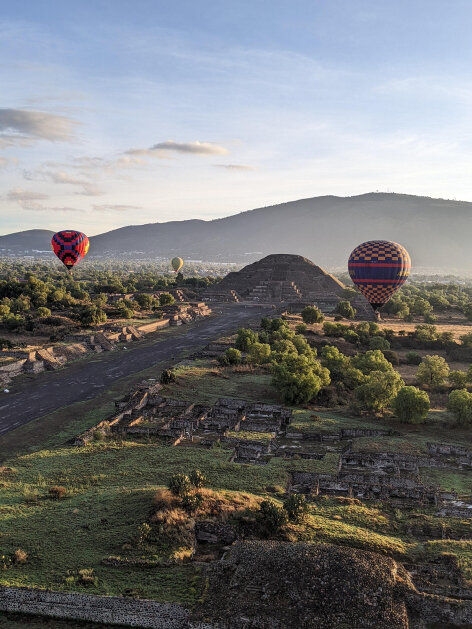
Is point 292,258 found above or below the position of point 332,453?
above

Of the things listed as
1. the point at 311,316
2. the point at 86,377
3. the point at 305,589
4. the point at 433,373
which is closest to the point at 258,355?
the point at 433,373

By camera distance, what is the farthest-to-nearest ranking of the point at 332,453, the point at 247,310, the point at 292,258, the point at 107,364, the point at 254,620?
the point at 292,258, the point at 247,310, the point at 107,364, the point at 332,453, the point at 254,620

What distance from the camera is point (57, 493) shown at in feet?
82.8

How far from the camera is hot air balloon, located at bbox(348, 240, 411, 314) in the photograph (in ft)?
238

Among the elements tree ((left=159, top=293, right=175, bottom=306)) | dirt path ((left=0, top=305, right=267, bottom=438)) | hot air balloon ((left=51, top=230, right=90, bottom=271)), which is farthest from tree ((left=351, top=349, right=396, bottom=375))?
tree ((left=159, top=293, right=175, bottom=306))

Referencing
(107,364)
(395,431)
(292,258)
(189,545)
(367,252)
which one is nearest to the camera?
(189,545)

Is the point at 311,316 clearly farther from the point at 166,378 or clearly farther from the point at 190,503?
the point at 190,503

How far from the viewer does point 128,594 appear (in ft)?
57.1

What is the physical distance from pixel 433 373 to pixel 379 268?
26540 millimetres

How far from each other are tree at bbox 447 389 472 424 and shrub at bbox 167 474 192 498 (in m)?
24.7

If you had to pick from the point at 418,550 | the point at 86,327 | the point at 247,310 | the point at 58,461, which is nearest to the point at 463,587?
the point at 418,550

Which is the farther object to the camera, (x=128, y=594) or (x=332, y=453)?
(x=332, y=453)

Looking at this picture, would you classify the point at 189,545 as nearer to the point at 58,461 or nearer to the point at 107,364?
the point at 58,461

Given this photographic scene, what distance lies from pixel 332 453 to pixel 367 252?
156ft
